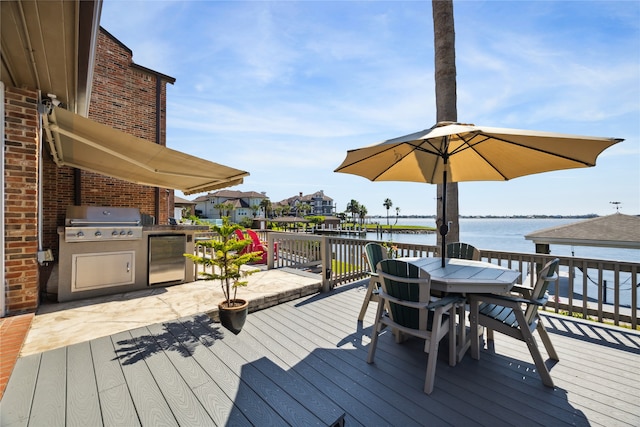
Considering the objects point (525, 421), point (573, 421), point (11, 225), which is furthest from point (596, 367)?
point (11, 225)

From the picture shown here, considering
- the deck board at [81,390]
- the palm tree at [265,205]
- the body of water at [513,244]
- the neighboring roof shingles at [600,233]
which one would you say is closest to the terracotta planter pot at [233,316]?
the deck board at [81,390]

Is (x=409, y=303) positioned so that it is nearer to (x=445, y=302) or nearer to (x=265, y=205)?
(x=445, y=302)

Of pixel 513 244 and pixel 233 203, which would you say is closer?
pixel 513 244

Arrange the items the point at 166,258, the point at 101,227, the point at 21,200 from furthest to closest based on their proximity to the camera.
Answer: the point at 166,258 → the point at 101,227 → the point at 21,200

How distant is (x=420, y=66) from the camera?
22.5 ft

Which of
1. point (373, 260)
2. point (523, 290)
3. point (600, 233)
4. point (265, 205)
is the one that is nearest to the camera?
point (523, 290)

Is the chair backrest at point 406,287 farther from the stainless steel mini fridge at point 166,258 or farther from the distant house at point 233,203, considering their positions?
the distant house at point 233,203

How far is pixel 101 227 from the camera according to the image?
12.9ft

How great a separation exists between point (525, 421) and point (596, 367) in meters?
1.43

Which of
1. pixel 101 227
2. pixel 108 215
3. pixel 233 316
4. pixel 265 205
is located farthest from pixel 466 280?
pixel 265 205

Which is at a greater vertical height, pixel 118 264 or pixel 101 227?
pixel 101 227

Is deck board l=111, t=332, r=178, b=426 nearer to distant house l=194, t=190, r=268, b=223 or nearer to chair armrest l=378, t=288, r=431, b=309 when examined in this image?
chair armrest l=378, t=288, r=431, b=309

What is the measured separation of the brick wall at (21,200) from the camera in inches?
120

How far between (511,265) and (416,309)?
108 inches
